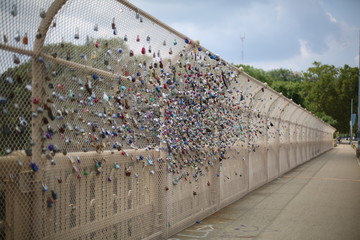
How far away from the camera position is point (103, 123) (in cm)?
389

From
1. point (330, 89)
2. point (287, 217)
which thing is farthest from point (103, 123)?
point (330, 89)

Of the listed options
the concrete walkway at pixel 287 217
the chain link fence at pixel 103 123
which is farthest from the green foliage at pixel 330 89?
the chain link fence at pixel 103 123

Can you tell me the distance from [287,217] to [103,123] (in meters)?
3.98

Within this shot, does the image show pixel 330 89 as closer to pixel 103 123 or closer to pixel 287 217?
pixel 287 217

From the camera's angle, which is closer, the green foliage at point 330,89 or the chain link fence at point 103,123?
the chain link fence at point 103,123

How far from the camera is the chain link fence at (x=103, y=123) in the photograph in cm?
303

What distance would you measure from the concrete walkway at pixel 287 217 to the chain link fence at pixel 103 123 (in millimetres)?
428

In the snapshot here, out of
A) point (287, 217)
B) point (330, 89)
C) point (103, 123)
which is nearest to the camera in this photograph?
point (103, 123)

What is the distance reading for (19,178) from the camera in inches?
119

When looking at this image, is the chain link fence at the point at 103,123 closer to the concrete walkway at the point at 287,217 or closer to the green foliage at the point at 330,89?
the concrete walkway at the point at 287,217

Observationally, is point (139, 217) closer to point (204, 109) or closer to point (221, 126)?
point (204, 109)

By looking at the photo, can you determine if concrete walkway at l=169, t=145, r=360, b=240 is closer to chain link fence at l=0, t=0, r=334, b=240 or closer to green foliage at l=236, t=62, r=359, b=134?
chain link fence at l=0, t=0, r=334, b=240

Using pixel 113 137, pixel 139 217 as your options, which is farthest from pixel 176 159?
pixel 113 137

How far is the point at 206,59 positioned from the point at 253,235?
8.50 feet
